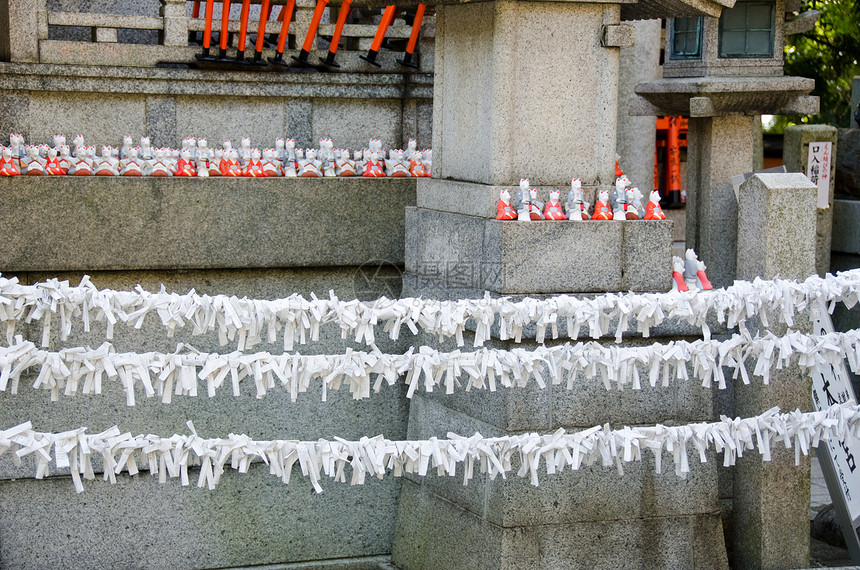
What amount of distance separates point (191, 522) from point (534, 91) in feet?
10.8

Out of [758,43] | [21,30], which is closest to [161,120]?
[21,30]

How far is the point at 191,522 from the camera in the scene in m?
6.80

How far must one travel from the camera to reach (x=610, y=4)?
19.3 feet

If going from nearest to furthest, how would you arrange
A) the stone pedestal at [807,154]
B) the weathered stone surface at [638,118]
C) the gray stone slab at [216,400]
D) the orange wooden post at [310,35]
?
the gray stone slab at [216,400]
the orange wooden post at [310,35]
the stone pedestal at [807,154]
the weathered stone surface at [638,118]

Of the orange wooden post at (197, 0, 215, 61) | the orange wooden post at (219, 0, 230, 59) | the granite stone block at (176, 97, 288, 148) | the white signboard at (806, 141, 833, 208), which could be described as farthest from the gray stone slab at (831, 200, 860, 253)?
the orange wooden post at (197, 0, 215, 61)

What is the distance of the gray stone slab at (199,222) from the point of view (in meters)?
6.45

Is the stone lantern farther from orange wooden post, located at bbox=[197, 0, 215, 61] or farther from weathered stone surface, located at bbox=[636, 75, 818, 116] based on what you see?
orange wooden post, located at bbox=[197, 0, 215, 61]

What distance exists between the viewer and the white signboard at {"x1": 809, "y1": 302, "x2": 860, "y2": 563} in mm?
5977

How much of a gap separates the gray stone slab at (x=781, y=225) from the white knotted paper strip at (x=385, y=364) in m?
0.59

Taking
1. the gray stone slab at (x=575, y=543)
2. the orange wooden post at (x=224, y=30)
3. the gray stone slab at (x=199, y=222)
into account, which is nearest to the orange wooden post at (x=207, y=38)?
the orange wooden post at (x=224, y=30)

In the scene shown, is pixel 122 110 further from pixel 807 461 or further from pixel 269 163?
pixel 807 461

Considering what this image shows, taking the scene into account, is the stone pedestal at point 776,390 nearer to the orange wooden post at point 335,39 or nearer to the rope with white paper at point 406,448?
the rope with white paper at point 406,448

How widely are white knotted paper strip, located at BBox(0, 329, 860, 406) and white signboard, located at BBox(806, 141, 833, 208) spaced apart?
4.12 m

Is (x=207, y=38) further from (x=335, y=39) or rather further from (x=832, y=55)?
(x=832, y=55)
